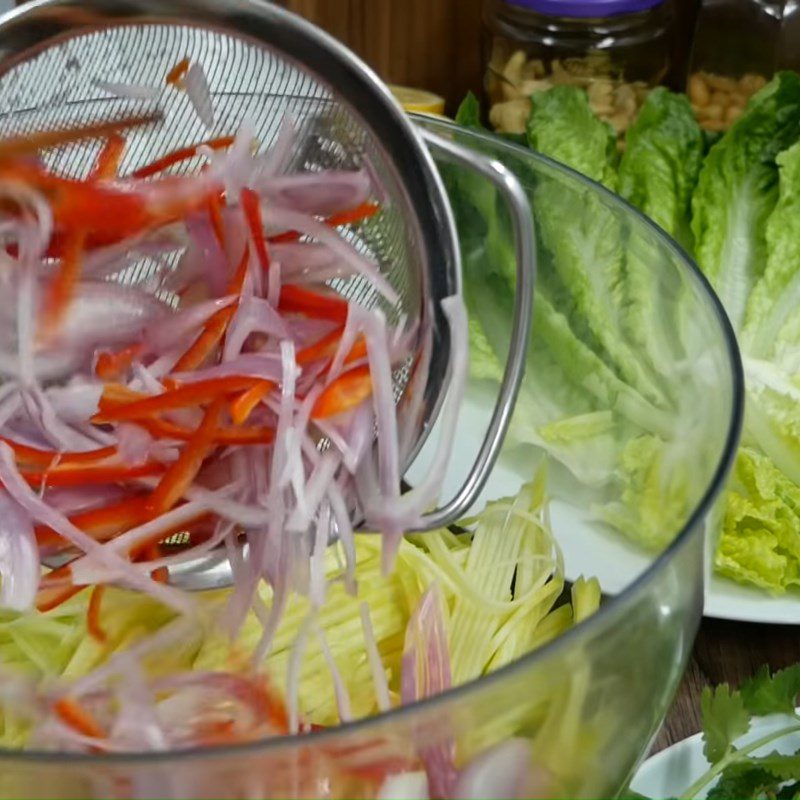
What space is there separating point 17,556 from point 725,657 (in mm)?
525

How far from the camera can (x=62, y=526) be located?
683mm

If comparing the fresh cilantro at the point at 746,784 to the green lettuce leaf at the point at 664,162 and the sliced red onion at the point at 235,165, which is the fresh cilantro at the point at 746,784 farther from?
the green lettuce leaf at the point at 664,162

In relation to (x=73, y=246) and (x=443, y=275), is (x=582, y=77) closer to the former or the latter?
(x=443, y=275)

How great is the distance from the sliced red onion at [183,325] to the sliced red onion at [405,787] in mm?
334

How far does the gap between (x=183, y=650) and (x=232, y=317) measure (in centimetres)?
21

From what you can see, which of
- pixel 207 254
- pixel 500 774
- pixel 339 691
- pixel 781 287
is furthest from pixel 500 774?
pixel 781 287

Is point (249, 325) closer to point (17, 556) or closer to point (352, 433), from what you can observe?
point (352, 433)

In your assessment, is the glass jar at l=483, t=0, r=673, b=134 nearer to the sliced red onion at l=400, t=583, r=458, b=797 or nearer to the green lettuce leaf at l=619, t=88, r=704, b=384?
the green lettuce leaf at l=619, t=88, r=704, b=384

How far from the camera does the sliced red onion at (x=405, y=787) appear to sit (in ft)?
1.58

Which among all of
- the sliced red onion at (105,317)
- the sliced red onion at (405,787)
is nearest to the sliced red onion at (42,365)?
the sliced red onion at (105,317)

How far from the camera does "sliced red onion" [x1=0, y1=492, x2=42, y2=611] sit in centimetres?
68

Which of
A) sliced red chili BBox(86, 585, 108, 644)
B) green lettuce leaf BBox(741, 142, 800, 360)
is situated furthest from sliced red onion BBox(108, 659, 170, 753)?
green lettuce leaf BBox(741, 142, 800, 360)

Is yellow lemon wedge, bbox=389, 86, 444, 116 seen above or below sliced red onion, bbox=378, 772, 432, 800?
above

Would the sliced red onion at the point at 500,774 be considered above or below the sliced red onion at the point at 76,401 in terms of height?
below
